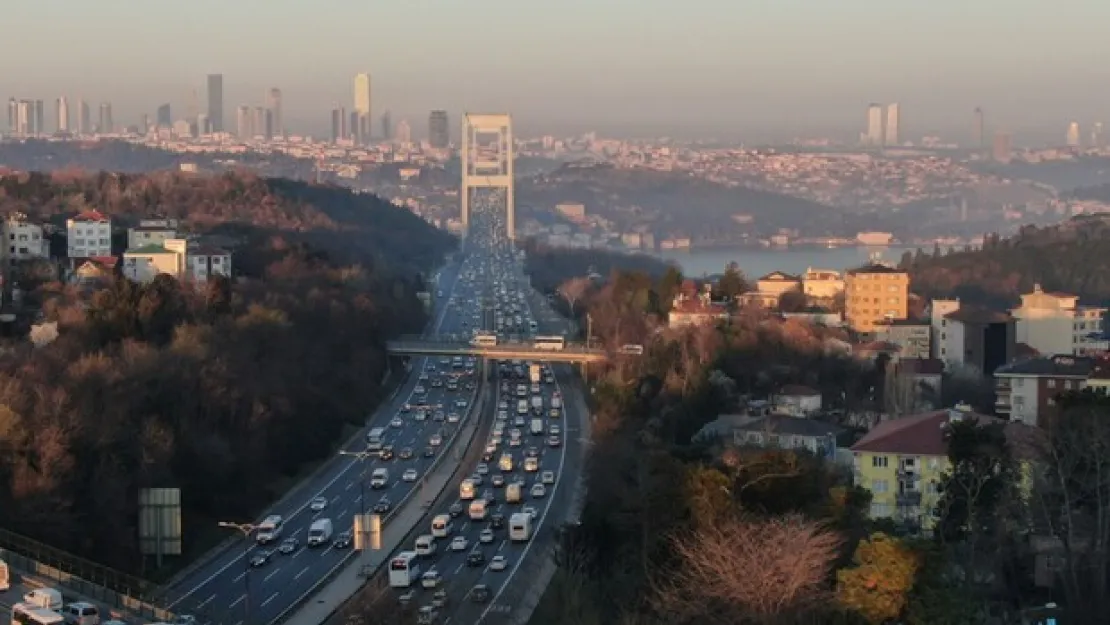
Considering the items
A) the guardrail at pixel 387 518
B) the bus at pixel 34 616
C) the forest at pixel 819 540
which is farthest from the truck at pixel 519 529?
the bus at pixel 34 616


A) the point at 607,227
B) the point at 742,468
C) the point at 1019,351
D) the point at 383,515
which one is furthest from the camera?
the point at 607,227

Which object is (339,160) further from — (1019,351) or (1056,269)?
(1019,351)

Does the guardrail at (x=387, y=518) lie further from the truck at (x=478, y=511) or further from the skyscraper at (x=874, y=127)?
the skyscraper at (x=874, y=127)

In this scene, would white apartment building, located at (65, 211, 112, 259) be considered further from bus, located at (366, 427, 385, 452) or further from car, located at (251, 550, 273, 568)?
car, located at (251, 550, 273, 568)

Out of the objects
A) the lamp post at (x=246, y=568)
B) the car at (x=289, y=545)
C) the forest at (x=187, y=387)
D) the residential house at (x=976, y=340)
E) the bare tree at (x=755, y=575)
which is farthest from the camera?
the residential house at (x=976, y=340)

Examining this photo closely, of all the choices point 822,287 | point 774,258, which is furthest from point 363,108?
point 822,287

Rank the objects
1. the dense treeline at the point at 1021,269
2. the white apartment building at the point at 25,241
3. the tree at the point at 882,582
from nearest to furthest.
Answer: the tree at the point at 882,582, the white apartment building at the point at 25,241, the dense treeline at the point at 1021,269

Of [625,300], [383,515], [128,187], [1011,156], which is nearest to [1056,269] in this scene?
[625,300]
